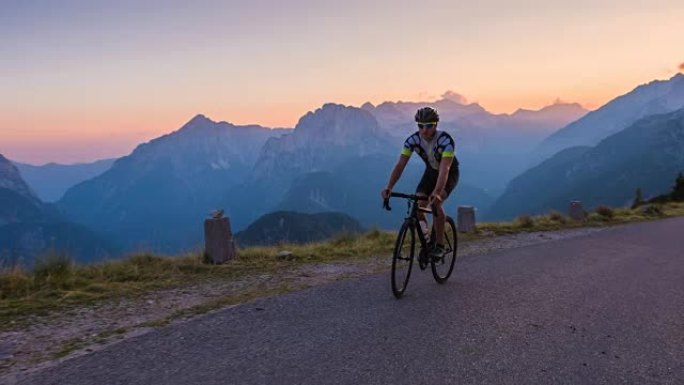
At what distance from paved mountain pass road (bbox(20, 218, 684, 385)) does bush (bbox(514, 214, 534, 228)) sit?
837cm

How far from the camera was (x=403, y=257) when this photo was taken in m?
6.97

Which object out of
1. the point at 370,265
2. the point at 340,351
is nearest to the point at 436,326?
the point at 340,351

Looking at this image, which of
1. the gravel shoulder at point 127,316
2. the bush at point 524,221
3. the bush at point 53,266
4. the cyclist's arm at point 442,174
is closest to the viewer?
the gravel shoulder at point 127,316

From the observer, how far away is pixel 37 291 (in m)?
7.57

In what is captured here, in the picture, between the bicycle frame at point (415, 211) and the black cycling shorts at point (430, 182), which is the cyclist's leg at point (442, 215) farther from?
the bicycle frame at point (415, 211)

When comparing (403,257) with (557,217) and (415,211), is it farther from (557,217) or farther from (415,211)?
(557,217)

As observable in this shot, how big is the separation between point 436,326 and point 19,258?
24.1 feet

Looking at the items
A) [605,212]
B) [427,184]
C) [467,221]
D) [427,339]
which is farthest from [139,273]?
[605,212]

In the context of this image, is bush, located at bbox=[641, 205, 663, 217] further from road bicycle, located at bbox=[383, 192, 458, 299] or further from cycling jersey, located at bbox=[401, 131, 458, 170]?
cycling jersey, located at bbox=[401, 131, 458, 170]

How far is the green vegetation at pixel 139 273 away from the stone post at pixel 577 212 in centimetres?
731

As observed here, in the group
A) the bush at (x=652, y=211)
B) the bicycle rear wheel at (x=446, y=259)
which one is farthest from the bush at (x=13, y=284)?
→ the bush at (x=652, y=211)

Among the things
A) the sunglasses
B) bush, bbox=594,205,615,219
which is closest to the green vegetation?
the sunglasses

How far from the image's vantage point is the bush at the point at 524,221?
16734 mm

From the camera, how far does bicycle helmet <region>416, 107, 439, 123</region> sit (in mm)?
6922
